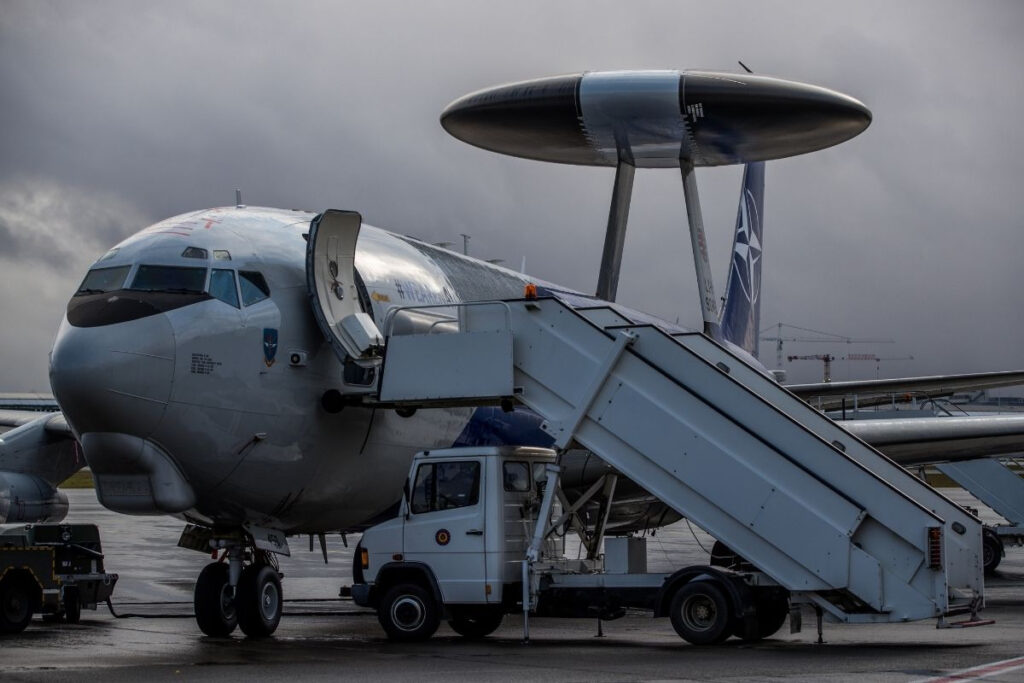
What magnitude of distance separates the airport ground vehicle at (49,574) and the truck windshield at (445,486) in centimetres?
575

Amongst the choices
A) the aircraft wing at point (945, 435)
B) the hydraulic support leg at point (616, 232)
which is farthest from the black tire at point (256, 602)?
the hydraulic support leg at point (616, 232)

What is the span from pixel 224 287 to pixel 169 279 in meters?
0.62

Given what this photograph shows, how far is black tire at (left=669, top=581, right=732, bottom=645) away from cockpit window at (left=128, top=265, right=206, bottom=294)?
21.0ft

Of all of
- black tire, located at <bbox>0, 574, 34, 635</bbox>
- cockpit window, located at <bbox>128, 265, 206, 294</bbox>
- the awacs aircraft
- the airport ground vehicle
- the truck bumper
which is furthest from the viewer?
the airport ground vehicle

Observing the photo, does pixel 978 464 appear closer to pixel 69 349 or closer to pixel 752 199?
pixel 752 199

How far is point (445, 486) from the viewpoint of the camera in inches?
661

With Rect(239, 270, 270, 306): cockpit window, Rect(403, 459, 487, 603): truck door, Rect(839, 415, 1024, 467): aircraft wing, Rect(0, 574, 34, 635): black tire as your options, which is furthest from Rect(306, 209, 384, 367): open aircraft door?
Rect(839, 415, 1024, 467): aircraft wing

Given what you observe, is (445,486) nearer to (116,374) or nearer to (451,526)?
(451,526)

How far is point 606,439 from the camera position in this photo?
16.2m

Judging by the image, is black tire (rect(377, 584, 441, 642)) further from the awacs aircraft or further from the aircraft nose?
the aircraft nose

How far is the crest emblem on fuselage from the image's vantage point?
53.3 feet

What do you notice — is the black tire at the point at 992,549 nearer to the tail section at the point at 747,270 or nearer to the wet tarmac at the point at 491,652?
the tail section at the point at 747,270

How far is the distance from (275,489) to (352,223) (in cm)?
336

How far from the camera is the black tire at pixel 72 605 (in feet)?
66.3
